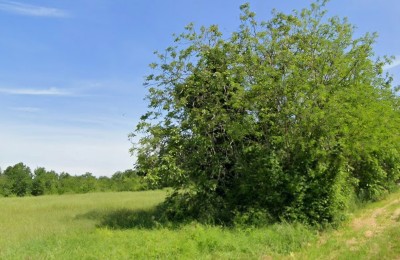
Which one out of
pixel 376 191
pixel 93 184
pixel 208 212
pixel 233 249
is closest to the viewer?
pixel 233 249

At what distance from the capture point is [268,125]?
582 inches

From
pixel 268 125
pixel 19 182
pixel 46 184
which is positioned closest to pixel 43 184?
pixel 46 184

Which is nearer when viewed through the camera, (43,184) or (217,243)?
(217,243)

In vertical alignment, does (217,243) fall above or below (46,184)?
below

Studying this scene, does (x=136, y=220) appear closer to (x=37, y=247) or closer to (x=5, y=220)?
(x=37, y=247)

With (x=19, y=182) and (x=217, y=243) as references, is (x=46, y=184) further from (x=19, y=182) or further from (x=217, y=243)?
(x=217, y=243)

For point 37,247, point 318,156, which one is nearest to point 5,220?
point 37,247

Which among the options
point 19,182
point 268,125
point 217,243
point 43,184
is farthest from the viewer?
point 43,184

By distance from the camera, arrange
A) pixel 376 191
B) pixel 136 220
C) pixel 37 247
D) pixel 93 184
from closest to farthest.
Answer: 1. pixel 37 247
2. pixel 136 220
3. pixel 376 191
4. pixel 93 184

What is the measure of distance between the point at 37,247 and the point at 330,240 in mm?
8976

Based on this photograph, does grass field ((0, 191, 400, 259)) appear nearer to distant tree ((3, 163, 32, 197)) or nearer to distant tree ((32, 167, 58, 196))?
distant tree ((32, 167, 58, 196))

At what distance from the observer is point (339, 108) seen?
12984mm

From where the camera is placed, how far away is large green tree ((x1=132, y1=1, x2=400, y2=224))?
13.6m

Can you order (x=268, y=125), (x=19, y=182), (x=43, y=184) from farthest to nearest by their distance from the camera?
(x=43, y=184)
(x=19, y=182)
(x=268, y=125)
